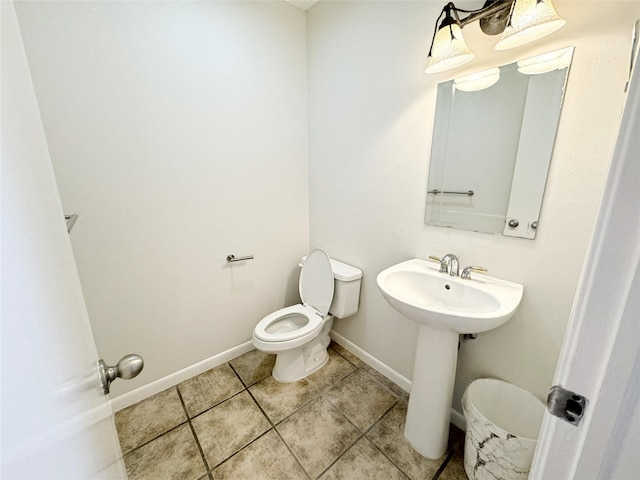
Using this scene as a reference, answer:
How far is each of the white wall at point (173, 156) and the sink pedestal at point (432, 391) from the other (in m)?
1.21

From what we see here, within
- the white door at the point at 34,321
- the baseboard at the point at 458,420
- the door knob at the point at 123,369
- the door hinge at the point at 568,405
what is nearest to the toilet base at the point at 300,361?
the baseboard at the point at 458,420

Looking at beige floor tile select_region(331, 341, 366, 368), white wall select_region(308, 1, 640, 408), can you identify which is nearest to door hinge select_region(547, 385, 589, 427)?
white wall select_region(308, 1, 640, 408)

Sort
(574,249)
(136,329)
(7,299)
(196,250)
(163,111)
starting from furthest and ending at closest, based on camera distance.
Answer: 1. (196,250)
2. (136,329)
3. (163,111)
4. (574,249)
5. (7,299)

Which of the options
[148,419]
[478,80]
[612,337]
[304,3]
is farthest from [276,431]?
[304,3]

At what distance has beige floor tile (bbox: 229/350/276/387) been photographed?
1.73m

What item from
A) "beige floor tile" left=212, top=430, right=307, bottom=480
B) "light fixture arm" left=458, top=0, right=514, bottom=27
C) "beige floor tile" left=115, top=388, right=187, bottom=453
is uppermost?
"light fixture arm" left=458, top=0, right=514, bottom=27

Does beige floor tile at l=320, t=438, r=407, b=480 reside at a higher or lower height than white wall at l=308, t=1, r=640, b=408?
lower

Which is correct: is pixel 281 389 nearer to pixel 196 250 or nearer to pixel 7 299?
pixel 196 250

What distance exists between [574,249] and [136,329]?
2156 mm

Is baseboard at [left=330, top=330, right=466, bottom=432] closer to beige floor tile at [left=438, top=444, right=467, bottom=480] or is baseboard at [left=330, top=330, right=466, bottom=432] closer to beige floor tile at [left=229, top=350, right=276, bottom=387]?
beige floor tile at [left=438, top=444, right=467, bottom=480]

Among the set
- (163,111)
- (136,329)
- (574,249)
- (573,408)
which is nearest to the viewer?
(573,408)

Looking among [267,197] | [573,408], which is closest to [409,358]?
[573,408]

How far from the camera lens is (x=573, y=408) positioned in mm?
382

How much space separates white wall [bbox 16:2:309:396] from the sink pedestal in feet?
3.97
